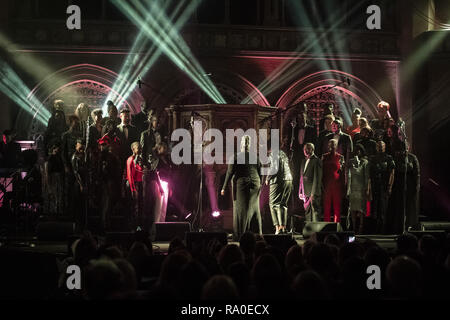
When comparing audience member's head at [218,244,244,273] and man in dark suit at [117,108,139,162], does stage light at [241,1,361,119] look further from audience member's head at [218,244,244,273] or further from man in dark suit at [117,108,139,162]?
audience member's head at [218,244,244,273]

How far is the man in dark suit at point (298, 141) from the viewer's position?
15.2m

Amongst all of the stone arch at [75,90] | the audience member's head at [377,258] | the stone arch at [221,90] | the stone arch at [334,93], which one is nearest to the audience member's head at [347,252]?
the audience member's head at [377,258]

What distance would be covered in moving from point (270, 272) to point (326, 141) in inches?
362

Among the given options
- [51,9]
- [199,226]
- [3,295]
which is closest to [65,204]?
[199,226]

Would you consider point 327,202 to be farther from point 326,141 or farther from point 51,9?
point 51,9

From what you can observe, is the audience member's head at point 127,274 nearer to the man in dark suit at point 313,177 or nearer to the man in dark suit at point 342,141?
the man in dark suit at point 313,177

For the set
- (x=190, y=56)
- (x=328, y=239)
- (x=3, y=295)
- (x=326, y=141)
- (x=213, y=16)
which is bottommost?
(x=3, y=295)

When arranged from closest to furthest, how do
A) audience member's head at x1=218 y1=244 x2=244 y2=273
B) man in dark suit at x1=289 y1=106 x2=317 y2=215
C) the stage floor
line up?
audience member's head at x1=218 y1=244 x2=244 y2=273
the stage floor
man in dark suit at x1=289 y1=106 x2=317 y2=215

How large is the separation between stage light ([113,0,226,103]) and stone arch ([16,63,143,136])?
1.55m

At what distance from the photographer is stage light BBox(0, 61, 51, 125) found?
19.4 metres

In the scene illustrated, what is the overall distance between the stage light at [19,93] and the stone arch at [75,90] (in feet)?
0.27

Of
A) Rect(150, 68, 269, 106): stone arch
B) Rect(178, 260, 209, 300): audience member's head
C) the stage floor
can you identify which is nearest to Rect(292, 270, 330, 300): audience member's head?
Rect(178, 260, 209, 300): audience member's head

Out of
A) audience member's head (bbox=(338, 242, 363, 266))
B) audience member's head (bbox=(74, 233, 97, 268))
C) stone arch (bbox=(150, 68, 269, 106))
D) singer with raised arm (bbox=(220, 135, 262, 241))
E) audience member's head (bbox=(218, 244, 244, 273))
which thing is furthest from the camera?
stone arch (bbox=(150, 68, 269, 106))
